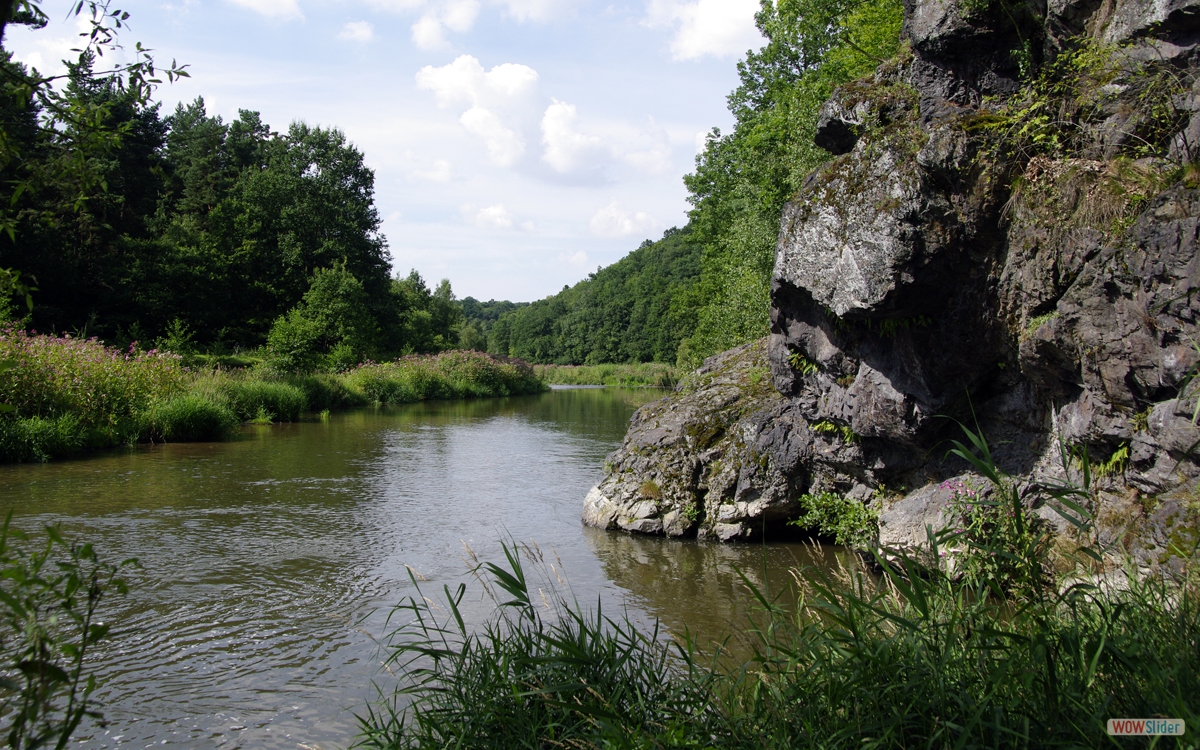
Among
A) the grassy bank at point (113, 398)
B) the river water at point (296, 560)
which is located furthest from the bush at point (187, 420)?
the river water at point (296, 560)

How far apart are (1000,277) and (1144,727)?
5.05 meters

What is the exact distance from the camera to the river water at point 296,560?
200 inches

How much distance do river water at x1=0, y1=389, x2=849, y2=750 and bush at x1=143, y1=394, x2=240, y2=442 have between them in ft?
2.67

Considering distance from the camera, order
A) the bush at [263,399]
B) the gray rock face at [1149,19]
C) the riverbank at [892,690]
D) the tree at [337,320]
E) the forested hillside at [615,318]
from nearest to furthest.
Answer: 1. the riverbank at [892,690]
2. the gray rock face at [1149,19]
3. the bush at [263,399]
4. the tree at [337,320]
5. the forested hillside at [615,318]

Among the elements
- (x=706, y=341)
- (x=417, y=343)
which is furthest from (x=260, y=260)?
(x=706, y=341)

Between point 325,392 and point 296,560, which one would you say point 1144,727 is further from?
point 325,392

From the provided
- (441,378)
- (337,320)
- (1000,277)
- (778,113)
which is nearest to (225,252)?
(337,320)

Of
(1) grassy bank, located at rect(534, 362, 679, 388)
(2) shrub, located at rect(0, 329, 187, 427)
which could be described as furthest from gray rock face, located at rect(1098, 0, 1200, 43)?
(1) grassy bank, located at rect(534, 362, 679, 388)

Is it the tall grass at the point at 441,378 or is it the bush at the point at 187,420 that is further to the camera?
the tall grass at the point at 441,378

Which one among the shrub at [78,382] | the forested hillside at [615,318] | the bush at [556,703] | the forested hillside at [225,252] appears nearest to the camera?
the bush at [556,703]

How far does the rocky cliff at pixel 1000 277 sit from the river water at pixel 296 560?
5.14ft

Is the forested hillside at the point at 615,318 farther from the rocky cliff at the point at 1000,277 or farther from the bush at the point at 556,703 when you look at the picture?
the bush at the point at 556,703

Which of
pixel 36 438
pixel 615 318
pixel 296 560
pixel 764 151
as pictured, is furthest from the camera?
pixel 615 318

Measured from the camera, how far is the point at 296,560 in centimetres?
831
